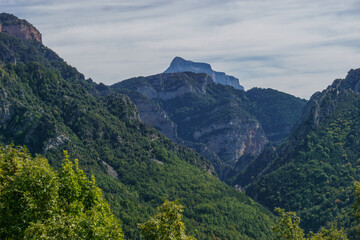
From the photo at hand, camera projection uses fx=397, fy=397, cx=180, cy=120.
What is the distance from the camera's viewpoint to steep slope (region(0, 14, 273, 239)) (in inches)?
5335

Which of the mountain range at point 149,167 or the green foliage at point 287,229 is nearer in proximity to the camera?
the green foliage at point 287,229

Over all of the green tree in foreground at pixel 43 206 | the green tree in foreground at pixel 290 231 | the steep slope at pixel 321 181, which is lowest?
the steep slope at pixel 321 181

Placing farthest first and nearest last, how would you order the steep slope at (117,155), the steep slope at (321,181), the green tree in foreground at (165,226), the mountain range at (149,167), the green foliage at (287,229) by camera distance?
the steep slope at (321,181), the mountain range at (149,167), the steep slope at (117,155), the green foliage at (287,229), the green tree in foreground at (165,226)

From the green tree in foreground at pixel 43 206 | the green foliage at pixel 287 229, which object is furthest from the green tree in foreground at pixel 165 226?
the green foliage at pixel 287 229

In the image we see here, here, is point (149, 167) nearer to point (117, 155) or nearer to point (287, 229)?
point (117, 155)

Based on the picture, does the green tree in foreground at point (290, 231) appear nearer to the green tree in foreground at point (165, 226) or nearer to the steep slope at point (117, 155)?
the green tree in foreground at point (165, 226)

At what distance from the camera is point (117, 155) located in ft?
556

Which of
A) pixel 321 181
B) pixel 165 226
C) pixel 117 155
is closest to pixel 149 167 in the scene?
pixel 117 155

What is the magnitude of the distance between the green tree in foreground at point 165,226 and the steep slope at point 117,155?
80228mm

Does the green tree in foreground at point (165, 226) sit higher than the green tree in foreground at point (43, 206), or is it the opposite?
the green tree in foreground at point (43, 206)

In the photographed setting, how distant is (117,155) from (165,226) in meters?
143

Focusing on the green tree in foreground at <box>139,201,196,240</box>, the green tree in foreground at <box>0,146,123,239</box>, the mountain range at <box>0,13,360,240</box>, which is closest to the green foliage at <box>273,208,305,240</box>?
the green tree in foreground at <box>139,201,196,240</box>

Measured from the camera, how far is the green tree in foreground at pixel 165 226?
28500 mm

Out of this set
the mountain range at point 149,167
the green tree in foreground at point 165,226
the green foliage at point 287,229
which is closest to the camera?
the green tree in foreground at point 165,226
